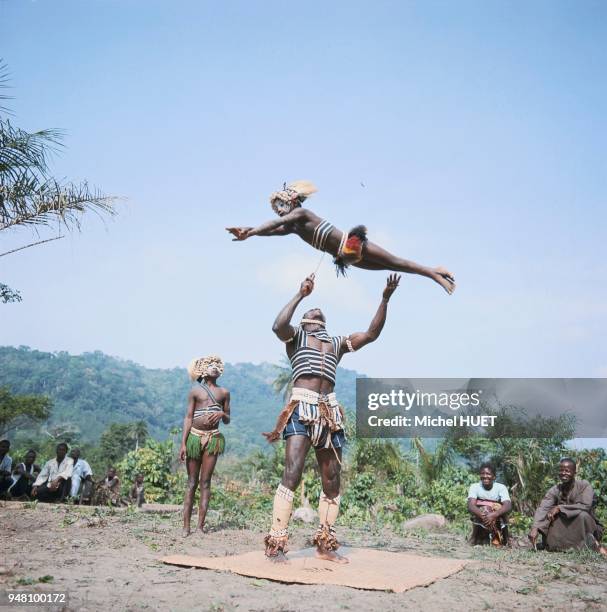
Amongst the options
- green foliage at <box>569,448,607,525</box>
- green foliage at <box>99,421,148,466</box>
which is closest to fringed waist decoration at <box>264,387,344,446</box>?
green foliage at <box>569,448,607,525</box>

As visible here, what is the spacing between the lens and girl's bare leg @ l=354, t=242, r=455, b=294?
238 inches

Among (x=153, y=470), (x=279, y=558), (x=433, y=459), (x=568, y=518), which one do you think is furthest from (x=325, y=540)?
(x=433, y=459)

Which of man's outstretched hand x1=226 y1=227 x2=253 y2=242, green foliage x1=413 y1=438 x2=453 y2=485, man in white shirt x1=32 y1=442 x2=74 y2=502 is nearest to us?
man's outstretched hand x1=226 y1=227 x2=253 y2=242

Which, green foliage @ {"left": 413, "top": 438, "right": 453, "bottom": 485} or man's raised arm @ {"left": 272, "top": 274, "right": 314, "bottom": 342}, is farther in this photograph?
green foliage @ {"left": 413, "top": 438, "right": 453, "bottom": 485}

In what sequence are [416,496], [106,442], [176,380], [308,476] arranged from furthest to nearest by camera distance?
[176,380], [106,442], [308,476], [416,496]

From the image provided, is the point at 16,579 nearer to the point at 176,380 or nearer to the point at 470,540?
the point at 470,540

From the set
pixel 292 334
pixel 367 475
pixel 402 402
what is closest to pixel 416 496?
pixel 367 475

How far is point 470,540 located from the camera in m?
8.94

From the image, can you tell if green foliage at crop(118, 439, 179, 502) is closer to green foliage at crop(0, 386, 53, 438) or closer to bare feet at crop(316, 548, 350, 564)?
bare feet at crop(316, 548, 350, 564)

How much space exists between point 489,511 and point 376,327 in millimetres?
3554

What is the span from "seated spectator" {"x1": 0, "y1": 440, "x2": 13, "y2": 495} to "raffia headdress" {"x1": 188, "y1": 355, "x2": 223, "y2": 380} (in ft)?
17.4

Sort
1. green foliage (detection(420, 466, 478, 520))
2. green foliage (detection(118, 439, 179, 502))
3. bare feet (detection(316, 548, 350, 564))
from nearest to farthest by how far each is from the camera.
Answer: bare feet (detection(316, 548, 350, 564))
green foliage (detection(420, 466, 478, 520))
green foliage (detection(118, 439, 179, 502))

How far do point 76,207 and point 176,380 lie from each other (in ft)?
363

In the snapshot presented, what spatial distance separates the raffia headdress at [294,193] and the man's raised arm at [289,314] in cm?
84
